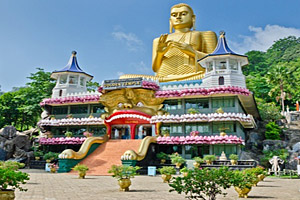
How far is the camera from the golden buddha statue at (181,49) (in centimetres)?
3559

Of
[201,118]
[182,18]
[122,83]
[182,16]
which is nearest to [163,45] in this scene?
[182,18]

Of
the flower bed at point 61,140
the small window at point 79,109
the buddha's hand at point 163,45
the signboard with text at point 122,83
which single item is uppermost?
the buddha's hand at point 163,45

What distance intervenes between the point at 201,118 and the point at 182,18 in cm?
1949

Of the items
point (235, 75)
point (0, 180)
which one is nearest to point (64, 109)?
point (235, 75)

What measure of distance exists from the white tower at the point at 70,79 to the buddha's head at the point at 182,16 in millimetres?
14800

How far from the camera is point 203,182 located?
7574 millimetres

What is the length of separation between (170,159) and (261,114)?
18.0 m

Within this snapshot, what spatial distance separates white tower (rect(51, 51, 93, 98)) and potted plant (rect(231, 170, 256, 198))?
28.9 metres

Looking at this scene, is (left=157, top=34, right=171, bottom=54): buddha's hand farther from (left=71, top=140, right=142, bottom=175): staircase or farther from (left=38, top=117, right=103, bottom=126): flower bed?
(left=71, top=140, right=142, bottom=175): staircase

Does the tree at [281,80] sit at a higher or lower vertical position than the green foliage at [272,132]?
higher

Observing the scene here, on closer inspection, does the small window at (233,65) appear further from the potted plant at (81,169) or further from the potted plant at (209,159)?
the potted plant at (81,169)

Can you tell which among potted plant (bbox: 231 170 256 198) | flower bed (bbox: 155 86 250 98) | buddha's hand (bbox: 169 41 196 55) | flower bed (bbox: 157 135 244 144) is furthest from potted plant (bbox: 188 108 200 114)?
potted plant (bbox: 231 170 256 198)

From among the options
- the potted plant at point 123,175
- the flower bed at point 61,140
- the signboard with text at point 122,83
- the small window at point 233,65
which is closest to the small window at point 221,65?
the small window at point 233,65

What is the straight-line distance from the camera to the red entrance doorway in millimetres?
30361
